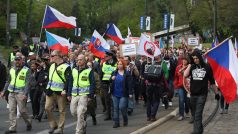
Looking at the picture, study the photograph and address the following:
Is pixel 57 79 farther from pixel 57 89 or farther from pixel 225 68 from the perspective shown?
pixel 225 68

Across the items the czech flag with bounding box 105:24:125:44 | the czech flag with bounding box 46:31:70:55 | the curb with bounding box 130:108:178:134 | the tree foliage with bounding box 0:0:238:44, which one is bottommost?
the curb with bounding box 130:108:178:134

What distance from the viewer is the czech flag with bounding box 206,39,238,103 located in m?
11.4

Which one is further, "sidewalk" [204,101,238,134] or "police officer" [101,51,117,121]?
"police officer" [101,51,117,121]

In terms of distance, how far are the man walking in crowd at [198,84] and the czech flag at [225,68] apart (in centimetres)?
28

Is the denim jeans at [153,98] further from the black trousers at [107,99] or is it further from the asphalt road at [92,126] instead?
the black trousers at [107,99]

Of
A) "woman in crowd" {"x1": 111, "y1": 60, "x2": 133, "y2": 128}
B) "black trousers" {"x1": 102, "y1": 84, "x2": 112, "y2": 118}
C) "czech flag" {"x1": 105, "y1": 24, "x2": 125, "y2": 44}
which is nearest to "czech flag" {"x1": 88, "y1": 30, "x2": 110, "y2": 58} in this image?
"czech flag" {"x1": 105, "y1": 24, "x2": 125, "y2": 44}

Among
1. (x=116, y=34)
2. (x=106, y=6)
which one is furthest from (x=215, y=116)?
(x=106, y=6)

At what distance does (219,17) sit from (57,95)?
47078 mm

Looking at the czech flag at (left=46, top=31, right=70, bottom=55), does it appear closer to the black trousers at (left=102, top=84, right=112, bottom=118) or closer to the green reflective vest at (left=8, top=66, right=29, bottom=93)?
the black trousers at (left=102, top=84, right=112, bottom=118)

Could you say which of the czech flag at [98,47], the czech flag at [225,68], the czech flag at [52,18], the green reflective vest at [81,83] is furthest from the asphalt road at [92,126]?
the czech flag at [52,18]

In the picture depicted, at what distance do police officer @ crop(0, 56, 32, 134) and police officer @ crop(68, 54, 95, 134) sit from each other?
4.58 feet

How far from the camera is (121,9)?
10219 centimetres

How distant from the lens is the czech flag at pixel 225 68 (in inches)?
448

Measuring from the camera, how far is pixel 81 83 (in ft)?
39.0
